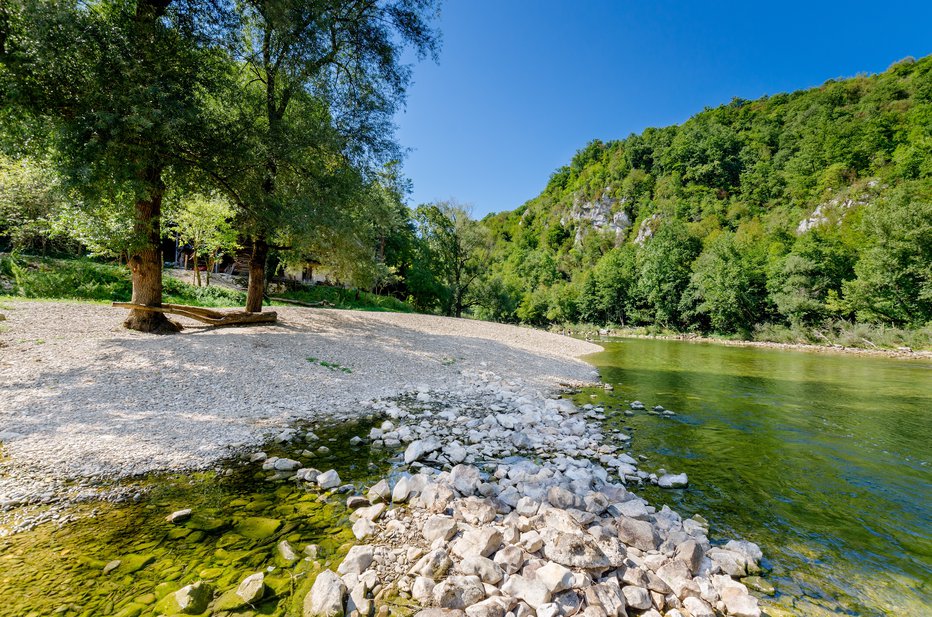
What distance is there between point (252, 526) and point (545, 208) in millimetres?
142134

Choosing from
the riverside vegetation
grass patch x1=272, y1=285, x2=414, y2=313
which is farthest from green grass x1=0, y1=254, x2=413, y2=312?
grass patch x1=272, y1=285, x2=414, y2=313

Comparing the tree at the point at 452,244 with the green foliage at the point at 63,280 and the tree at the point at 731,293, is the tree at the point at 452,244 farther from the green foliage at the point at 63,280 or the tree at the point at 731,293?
the tree at the point at 731,293

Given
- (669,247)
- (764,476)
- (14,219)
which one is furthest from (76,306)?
(669,247)

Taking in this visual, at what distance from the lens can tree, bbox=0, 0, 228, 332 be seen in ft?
27.0

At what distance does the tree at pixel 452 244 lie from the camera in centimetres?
Result: 3941

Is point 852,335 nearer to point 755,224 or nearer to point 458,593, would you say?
point 755,224

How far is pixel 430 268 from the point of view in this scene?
4197 cm

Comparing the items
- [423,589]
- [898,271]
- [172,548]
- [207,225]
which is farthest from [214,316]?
[898,271]

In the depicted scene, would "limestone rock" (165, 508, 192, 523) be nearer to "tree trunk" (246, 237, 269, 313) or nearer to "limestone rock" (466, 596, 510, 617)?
"limestone rock" (466, 596, 510, 617)

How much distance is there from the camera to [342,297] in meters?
32.4

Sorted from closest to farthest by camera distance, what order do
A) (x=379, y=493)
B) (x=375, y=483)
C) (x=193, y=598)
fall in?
(x=193, y=598)
(x=379, y=493)
(x=375, y=483)

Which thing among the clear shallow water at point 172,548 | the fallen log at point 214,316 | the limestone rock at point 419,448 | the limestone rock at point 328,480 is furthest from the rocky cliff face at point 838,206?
the clear shallow water at point 172,548

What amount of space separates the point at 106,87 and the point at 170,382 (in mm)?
7678

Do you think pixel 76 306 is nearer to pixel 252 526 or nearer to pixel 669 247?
pixel 252 526
